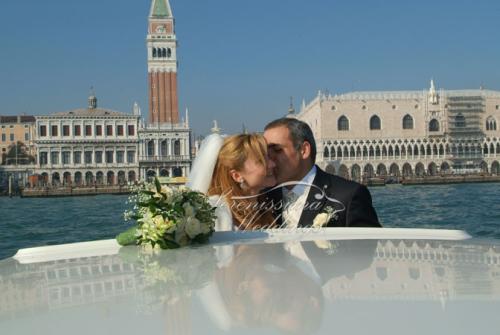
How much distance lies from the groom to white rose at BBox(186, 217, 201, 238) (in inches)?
17.6

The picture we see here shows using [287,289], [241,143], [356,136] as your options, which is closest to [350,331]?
[287,289]

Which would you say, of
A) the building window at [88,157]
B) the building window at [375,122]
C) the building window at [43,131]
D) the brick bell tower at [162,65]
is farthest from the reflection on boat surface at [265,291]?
the building window at [43,131]

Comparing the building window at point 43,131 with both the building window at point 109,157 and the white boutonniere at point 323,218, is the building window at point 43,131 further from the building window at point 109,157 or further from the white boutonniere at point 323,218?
the white boutonniere at point 323,218

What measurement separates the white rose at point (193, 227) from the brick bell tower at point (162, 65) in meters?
38.3

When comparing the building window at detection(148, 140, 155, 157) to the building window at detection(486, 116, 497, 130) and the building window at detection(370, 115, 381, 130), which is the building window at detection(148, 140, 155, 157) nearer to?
the building window at detection(370, 115, 381, 130)

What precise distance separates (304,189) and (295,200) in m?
0.06

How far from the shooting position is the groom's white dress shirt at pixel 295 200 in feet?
7.10

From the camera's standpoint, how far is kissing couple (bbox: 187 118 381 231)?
77.7 inches

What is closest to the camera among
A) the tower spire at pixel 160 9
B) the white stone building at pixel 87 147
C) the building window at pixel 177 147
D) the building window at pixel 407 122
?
the white stone building at pixel 87 147

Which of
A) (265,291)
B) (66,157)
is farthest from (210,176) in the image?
(66,157)

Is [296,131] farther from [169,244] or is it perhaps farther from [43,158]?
[43,158]

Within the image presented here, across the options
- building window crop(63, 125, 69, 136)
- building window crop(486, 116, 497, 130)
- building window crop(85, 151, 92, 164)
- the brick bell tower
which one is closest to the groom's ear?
building window crop(85, 151, 92, 164)

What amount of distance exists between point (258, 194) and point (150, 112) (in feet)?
126

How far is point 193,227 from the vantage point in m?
1.75
